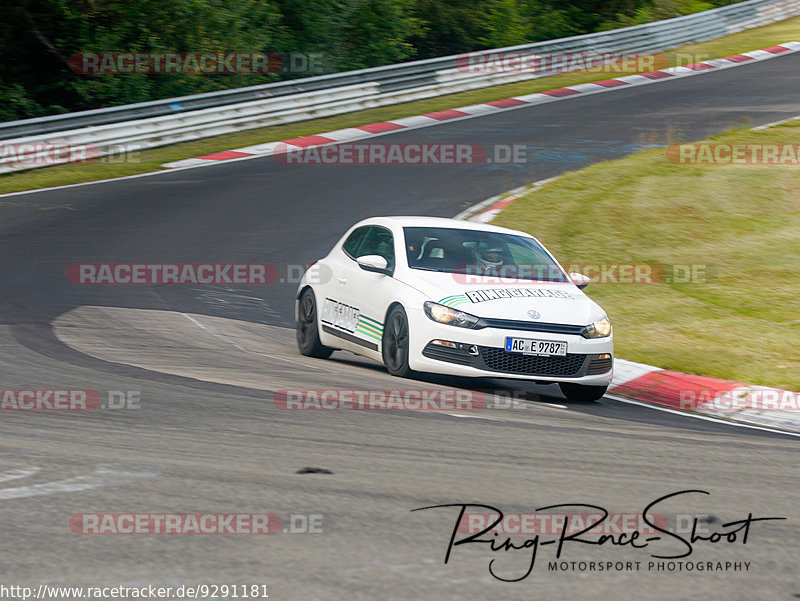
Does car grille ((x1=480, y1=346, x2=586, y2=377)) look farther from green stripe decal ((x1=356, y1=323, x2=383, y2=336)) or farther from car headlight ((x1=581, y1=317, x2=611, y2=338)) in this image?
green stripe decal ((x1=356, y1=323, x2=383, y2=336))

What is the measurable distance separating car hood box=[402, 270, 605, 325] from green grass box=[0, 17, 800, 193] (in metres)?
12.0

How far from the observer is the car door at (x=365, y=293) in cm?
961

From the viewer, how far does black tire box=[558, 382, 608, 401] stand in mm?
9135

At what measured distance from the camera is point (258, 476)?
5.32 metres

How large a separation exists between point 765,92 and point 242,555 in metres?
26.4

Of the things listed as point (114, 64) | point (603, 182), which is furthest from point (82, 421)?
point (114, 64)

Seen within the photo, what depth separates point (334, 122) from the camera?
25.8m

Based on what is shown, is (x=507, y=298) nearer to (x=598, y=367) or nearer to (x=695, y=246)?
(x=598, y=367)

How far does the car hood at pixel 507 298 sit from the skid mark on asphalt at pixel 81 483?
4.15m

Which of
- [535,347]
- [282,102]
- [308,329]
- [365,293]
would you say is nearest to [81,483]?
[535,347]

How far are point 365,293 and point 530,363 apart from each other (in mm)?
1838

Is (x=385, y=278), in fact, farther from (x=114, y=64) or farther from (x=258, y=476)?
(x=114, y=64)

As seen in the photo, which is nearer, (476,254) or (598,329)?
(598,329)

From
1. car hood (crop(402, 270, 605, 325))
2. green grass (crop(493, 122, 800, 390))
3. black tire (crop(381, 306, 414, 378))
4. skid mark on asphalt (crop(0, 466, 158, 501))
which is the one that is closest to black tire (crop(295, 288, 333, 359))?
black tire (crop(381, 306, 414, 378))
